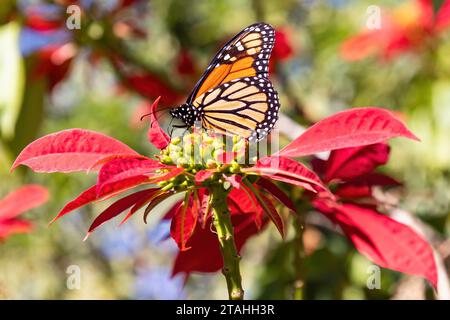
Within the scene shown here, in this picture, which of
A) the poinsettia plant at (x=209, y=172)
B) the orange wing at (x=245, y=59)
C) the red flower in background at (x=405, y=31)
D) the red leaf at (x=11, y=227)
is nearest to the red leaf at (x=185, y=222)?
the poinsettia plant at (x=209, y=172)

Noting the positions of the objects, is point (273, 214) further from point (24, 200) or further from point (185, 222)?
point (24, 200)

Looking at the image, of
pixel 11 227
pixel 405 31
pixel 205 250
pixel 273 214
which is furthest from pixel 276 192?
pixel 405 31

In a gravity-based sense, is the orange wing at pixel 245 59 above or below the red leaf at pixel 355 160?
above

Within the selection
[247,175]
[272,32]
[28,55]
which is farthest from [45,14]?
[247,175]

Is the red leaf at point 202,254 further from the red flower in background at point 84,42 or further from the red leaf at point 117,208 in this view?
the red flower in background at point 84,42

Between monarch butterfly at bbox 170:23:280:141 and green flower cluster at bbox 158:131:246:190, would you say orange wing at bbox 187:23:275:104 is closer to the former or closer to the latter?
monarch butterfly at bbox 170:23:280:141

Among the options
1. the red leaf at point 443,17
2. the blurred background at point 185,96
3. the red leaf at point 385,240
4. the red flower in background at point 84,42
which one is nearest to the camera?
the red leaf at point 385,240
